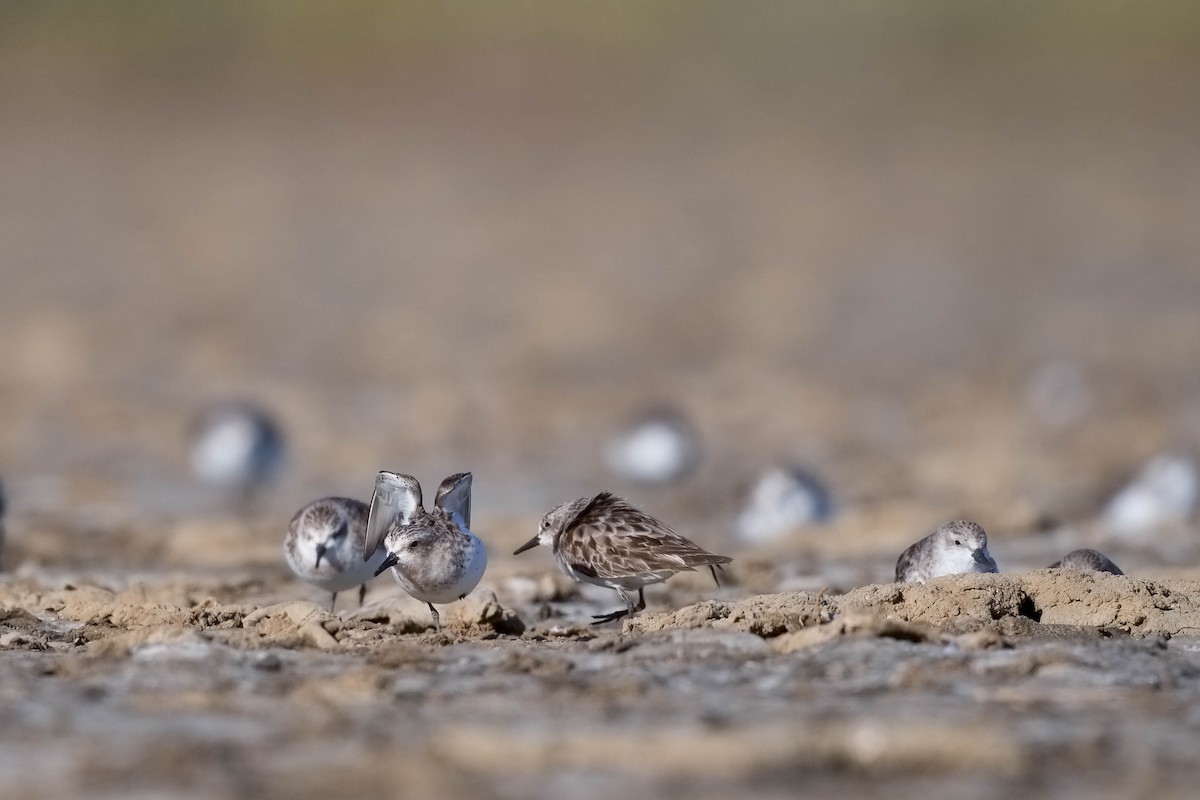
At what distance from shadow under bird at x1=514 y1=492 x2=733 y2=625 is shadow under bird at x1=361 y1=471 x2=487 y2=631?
1.50ft

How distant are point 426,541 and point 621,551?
0.86m

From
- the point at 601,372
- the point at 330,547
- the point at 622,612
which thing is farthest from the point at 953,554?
the point at 601,372

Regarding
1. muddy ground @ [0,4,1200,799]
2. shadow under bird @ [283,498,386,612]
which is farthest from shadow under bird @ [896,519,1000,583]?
shadow under bird @ [283,498,386,612]

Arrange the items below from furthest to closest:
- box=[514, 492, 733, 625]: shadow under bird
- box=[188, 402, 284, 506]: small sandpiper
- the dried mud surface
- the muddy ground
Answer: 1. box=[188, 402, 284, 506]: small sandpiper
2. box=[514, 492, 733, 625]: shadow under bird
3. the muddy ground
4. the dried mud surface

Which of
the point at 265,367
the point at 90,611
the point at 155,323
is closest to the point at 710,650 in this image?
the point at 90,611

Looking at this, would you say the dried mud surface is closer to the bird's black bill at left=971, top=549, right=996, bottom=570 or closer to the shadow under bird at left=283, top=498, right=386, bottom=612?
the shadow under bird at left=283, top=498, right=386, bottom=612

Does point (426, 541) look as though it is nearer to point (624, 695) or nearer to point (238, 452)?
point (624, 695)

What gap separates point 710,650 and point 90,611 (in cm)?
313

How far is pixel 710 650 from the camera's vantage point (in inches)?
280

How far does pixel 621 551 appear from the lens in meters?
8.45

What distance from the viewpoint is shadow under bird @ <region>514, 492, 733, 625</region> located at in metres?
8.39

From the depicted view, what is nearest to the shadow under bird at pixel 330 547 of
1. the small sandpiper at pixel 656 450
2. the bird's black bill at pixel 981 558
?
the bird's black bill at pixel 981 558

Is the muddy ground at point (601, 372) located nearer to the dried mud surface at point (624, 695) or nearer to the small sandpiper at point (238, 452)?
the dried mud surface at point (624, 695)

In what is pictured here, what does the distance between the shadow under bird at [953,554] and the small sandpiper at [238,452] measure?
7.81m
